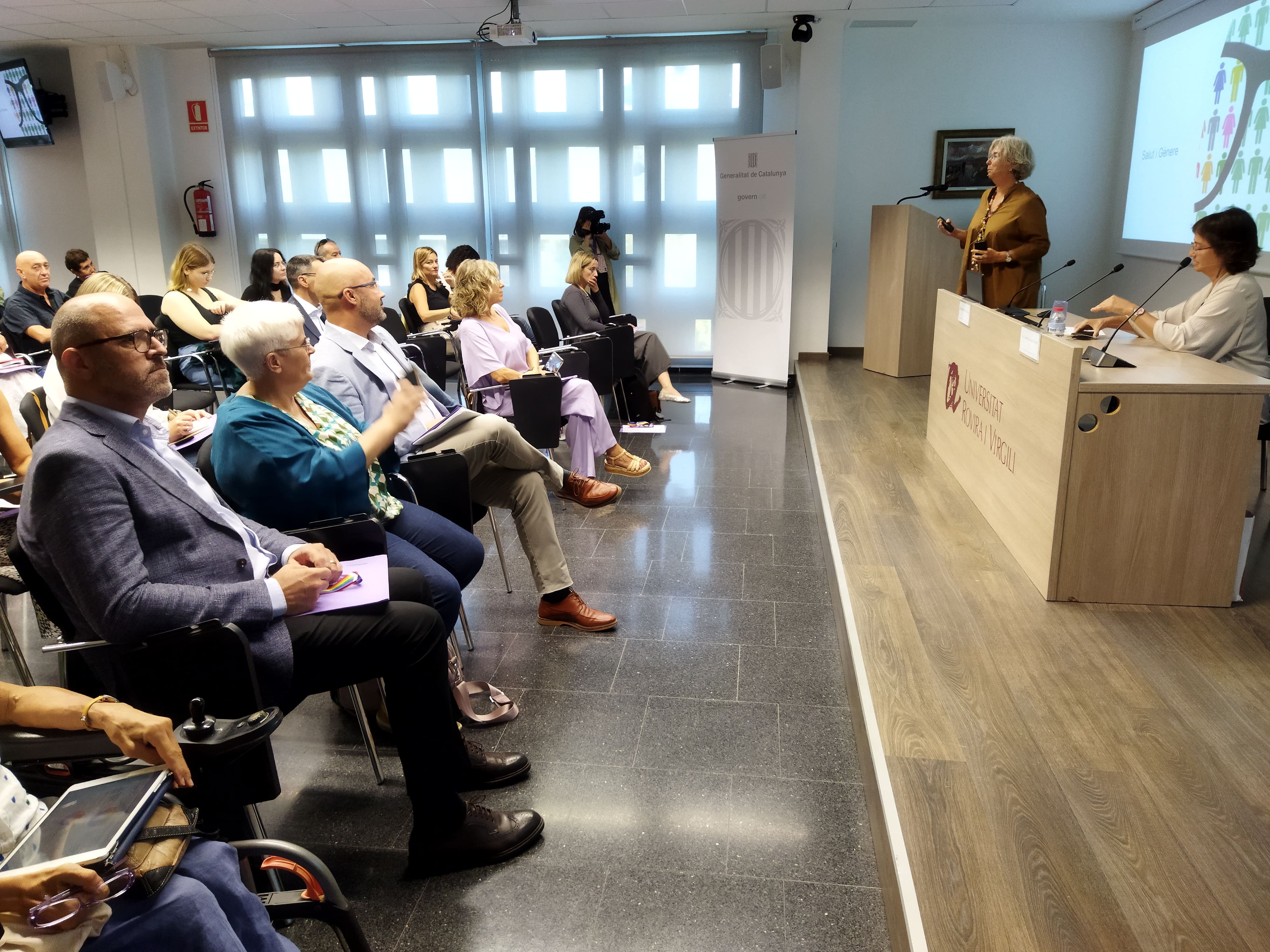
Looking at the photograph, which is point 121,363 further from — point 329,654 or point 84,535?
point 329,654

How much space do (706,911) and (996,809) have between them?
25.4 inches

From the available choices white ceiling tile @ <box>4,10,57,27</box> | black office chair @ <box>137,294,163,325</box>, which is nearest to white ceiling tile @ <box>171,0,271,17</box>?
white ceiling tile @ <box>4,10,57,27</box>

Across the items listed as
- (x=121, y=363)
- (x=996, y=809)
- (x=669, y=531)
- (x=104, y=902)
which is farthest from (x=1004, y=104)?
(x=104, y=902)

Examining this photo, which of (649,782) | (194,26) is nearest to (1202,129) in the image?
(649,782)

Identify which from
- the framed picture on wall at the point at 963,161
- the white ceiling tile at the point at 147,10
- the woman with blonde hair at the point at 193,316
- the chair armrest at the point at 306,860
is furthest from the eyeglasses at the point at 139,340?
the framed picture on wall at the point at 963,161

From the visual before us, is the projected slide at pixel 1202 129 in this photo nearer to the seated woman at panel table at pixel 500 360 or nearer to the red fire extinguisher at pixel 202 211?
the seated woman at panel table at pixel 500 360

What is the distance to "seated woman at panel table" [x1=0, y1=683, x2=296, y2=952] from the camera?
3.38ft

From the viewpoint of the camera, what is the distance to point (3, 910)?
103 centimetres

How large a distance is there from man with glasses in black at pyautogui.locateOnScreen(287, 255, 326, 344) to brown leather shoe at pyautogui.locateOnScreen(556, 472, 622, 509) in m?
1.38

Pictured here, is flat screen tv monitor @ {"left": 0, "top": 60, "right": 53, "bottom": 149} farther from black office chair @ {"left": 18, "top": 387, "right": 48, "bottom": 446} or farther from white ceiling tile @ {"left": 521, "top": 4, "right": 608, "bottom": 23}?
black office chair @ {"left": 18, "top": 387, "right": 48, "bottom": 446}

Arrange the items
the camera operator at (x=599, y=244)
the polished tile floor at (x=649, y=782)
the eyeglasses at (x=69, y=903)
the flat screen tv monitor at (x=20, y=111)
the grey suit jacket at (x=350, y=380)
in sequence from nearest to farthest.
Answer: the eyeglasses at (x=69, y=903)
the polished tile floor at (x=649, y=782)
the grey suit jacket at (x=350, y=380)
the camera operator at (x=599, y=244)
the flat screen tv monitor at (x=20, y=111)

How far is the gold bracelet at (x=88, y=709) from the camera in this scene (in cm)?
136

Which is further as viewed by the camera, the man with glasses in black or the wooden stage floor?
the man with glasses in black

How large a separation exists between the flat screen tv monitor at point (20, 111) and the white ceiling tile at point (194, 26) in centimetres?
180
